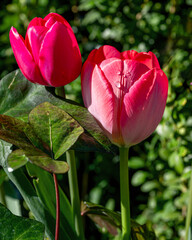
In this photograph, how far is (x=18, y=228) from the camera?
428 millimetres

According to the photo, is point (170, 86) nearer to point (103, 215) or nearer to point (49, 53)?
point (103, 215)

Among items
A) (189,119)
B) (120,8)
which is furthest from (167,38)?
(189,119)

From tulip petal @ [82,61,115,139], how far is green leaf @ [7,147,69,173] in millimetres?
82

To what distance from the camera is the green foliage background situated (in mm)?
1011

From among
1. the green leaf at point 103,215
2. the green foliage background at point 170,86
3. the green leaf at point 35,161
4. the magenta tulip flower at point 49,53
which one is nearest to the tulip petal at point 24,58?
the magenta tulip flower at point 49,53

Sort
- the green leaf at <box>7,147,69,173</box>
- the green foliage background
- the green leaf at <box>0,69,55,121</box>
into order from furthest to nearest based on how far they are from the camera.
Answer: the green foliage background → the green leaf at <box>0,69,55,121</box> → the green leaf at <box>7,147,69,173</box>

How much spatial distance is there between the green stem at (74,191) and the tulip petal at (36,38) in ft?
0.44

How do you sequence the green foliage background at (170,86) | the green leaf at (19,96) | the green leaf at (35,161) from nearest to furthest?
the green leaf at (35,161), the green leaf at (19,96), the green foliage background at (170,86)

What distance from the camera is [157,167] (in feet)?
3.84

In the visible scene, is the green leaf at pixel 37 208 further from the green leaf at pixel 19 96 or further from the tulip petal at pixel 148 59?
the tulip petal at pixel 148 59

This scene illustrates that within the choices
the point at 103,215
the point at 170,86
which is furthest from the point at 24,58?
the point at 170,86

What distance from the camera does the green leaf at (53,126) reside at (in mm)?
390

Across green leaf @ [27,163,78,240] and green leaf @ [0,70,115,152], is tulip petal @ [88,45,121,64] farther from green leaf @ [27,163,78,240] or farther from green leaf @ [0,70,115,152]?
green leaf @ [27,163,78,240]

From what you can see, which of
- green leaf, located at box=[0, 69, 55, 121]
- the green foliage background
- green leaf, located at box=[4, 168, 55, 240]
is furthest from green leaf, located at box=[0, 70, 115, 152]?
the green foliage background
